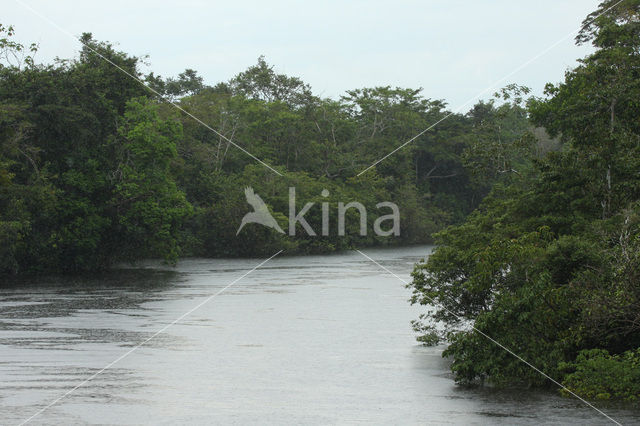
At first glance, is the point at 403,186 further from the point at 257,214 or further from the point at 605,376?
the point at 605,376

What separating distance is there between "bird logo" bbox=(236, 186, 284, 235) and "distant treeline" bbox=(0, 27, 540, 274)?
575 millimetres

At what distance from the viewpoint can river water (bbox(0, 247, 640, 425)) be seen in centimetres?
1341

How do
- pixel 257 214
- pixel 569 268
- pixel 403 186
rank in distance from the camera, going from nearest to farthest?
pixel 569 268
pixel 257 214
pixel 403 186

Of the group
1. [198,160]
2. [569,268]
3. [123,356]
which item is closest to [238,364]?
[123,356]

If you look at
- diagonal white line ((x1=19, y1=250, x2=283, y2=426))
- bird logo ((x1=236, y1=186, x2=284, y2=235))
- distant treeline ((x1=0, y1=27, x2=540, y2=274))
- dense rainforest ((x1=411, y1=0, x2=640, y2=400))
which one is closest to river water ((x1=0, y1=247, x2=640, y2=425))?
diagonal white line ((x1=19, y1=250, x2=283, y2=426))

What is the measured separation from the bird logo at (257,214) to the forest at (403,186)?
607 mm

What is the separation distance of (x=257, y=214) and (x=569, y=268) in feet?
141

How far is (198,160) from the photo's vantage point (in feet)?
201

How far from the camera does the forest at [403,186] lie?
15.3 meters

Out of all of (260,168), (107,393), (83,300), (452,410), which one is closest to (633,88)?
(452,410)

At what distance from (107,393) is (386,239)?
5760 centimetres

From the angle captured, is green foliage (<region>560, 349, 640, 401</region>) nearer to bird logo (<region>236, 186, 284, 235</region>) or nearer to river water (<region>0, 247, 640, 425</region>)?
river water (<region>0, 247, 640, 425</region>)

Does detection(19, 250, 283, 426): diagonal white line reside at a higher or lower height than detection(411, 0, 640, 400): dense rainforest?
lower

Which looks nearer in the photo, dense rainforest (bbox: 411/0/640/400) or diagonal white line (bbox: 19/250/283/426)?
diagonal white line (bbox: 19/250/283/426)
